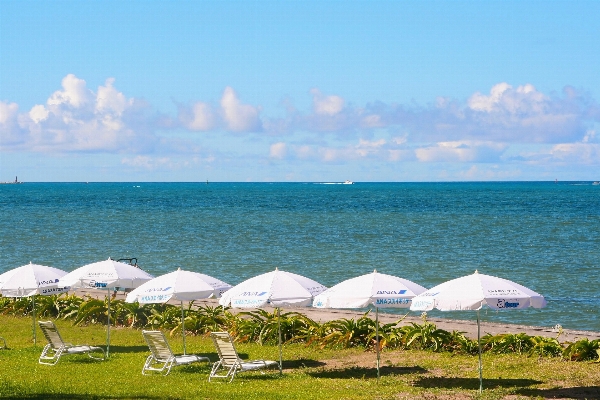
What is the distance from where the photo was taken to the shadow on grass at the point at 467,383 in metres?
13.8

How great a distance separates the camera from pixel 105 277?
16844mm

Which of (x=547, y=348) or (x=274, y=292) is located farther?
(x=547, y=348)

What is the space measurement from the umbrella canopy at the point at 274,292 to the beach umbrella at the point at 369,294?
14.7 inches

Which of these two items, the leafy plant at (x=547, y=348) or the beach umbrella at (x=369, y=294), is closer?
the beach umbrella at (x=369, y=294)

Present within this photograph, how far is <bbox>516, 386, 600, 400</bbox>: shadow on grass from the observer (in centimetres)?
1284

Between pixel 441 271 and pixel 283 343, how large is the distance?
22.0m

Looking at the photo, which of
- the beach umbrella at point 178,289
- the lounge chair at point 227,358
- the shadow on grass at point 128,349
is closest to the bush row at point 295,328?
the lounge chair at point 227,358

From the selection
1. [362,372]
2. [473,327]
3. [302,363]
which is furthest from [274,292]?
[473,327]

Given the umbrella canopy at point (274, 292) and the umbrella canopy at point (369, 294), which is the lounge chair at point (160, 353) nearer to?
the umbrella canopy at point (274, 292)

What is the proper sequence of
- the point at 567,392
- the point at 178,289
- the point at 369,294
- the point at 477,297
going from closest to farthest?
the point at 477,297, the point at 567,392, the point at 369,294, the point at 178,289

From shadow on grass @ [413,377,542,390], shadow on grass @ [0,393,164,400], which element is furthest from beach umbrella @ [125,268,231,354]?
shadow on grass @ [413,377,542,390]

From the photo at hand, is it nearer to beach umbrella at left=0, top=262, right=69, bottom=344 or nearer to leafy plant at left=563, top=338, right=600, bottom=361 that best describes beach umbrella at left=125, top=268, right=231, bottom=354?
beach umbrella at left=0, top=262, right=69, bottom=344

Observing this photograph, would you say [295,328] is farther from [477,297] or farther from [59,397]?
[59,397]

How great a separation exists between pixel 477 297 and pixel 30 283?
30.0 feet
